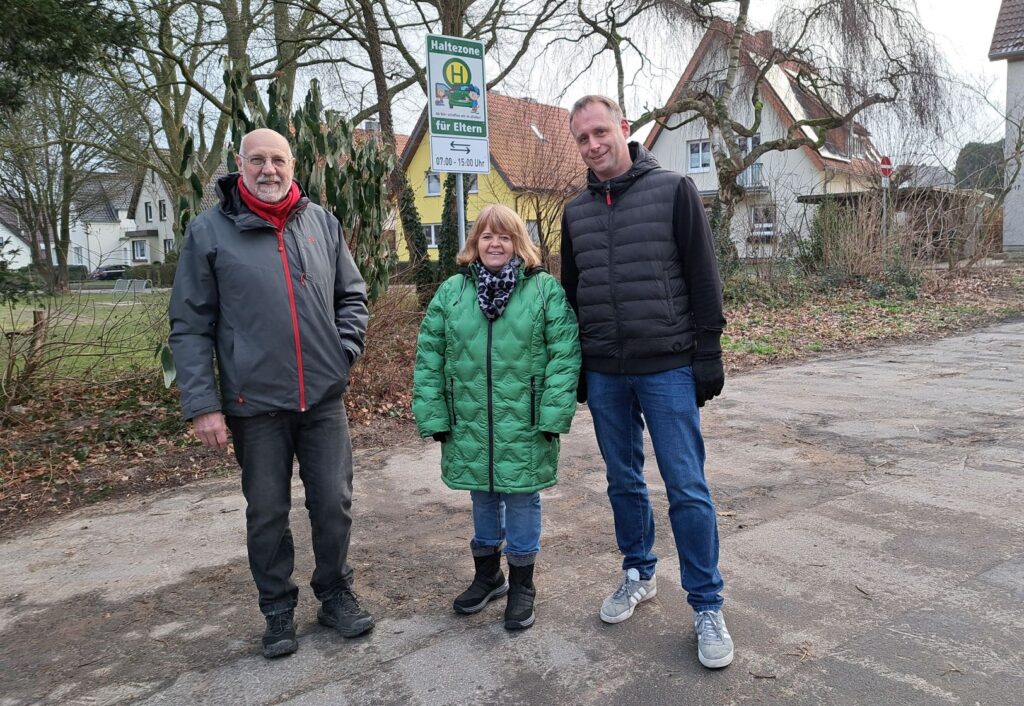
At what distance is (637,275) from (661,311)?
17cm

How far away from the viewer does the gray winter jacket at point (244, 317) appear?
9.82ft

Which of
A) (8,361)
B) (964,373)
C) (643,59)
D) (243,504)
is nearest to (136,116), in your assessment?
(643,59)

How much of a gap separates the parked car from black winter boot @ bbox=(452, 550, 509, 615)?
4.81 metres

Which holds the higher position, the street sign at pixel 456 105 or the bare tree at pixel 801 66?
the bare tree at pixel 801 66

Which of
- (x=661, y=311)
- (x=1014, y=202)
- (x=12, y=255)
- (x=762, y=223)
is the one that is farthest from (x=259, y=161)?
(x=1014, y=202)

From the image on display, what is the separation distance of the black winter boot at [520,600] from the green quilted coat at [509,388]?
373mm

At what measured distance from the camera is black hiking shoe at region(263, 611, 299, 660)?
3.04m

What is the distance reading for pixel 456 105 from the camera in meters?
6.04

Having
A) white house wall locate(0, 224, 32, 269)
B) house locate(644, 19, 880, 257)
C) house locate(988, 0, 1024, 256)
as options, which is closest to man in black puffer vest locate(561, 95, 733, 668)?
white house wall locate(0, 224, 32, 269)

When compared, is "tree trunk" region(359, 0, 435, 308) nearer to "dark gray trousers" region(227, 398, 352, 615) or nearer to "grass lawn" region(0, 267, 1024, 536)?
"grass lawn" region(0, 267, 1024, 536)

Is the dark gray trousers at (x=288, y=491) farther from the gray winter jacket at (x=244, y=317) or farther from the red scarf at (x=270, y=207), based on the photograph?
the red scarf at (x=270, y=207)

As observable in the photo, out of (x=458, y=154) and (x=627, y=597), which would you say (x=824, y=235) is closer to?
(x=458, y=154)

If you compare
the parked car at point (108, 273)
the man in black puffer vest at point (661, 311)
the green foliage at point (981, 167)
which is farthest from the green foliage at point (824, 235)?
the man in black puffer vest at point (661, 311)

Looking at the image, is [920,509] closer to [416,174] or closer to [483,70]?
[483,70]
